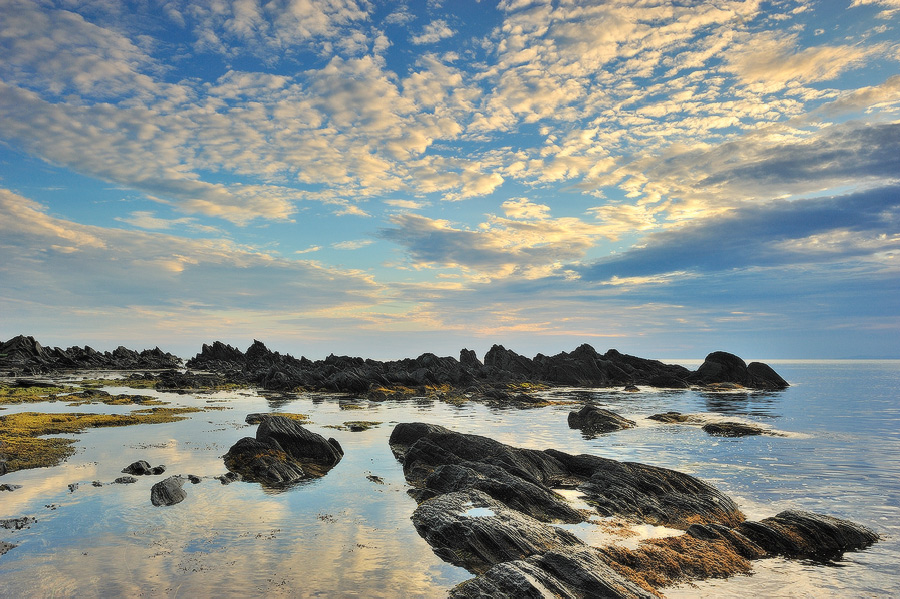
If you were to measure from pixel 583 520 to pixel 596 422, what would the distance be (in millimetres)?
26842

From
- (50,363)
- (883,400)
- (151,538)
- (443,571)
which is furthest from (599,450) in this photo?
(50,363)

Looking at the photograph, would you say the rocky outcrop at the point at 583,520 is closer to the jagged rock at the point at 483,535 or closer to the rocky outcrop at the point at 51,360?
the jagged rock at the point at 483,535

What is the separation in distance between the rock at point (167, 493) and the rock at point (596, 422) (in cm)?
3248

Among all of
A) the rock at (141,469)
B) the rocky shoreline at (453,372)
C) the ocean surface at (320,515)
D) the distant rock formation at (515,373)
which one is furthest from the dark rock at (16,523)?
the distant rock formation at (515,373)

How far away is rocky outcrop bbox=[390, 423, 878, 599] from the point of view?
41.3 feet

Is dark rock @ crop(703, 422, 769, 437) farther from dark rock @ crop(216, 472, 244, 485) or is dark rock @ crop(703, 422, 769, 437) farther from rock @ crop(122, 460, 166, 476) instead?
rock @ crop(122, 460, 166, 476)

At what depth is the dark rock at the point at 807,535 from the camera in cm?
1653

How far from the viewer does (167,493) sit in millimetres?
20312

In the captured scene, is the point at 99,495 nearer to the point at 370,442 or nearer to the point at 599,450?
the point at 370,442

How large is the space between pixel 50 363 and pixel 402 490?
439ft

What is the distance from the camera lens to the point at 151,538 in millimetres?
16156

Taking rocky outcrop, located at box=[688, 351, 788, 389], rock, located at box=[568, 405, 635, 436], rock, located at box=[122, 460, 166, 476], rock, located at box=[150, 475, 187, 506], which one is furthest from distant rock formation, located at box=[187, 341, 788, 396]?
rock, located at box=[150, 475, 187, 506]

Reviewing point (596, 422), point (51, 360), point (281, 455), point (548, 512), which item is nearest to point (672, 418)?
point (596, 422)

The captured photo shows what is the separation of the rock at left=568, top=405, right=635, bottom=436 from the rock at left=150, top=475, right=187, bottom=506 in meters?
32.5
